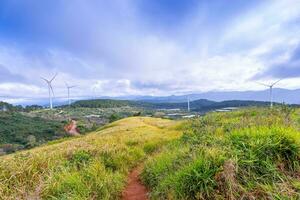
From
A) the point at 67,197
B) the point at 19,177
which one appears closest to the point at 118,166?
the point at 19,177

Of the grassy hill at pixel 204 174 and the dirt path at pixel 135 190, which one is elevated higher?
the grassy hill at pixel 204 174

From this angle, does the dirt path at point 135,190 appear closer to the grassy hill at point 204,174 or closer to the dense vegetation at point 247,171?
the grassy hill at point 204,174

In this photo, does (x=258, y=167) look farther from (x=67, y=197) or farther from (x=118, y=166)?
(x=118, y=166)

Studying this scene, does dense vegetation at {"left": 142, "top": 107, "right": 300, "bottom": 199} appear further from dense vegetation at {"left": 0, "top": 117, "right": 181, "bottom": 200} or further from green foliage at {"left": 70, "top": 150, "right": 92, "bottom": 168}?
green foliage at {"left": 70, "top": 150, "right": 92, "bottom": 168}

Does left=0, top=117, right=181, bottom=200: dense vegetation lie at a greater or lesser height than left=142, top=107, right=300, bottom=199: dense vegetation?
lesser

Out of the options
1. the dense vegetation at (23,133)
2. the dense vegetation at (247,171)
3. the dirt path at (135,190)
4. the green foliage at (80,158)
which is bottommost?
the dense vegetation at (23,133)

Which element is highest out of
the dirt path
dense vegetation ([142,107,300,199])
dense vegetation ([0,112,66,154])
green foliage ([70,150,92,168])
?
dense vegetation ([142,107,300,199])

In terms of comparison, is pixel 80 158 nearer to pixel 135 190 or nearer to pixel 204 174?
pixel 135 190

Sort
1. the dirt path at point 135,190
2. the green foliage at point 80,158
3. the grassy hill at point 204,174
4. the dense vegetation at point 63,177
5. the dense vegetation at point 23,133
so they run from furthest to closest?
1. the dense vegetation at point 23,133
2. the green foliage at point 80,158
3. the dirt path at point 135,190
4. the dense vegetation at point 63,177
5. the grassy hill at point 204,174

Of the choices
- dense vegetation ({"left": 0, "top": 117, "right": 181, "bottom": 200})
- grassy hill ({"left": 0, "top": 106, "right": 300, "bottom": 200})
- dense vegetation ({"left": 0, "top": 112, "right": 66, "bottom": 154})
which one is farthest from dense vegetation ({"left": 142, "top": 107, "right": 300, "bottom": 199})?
dense vegetation ({"left": 0, "top": 112, "right": 66, "bottom": 154})

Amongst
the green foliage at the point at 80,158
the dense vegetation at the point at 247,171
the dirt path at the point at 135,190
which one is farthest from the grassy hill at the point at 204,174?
the dirt path at the point at 135,190
